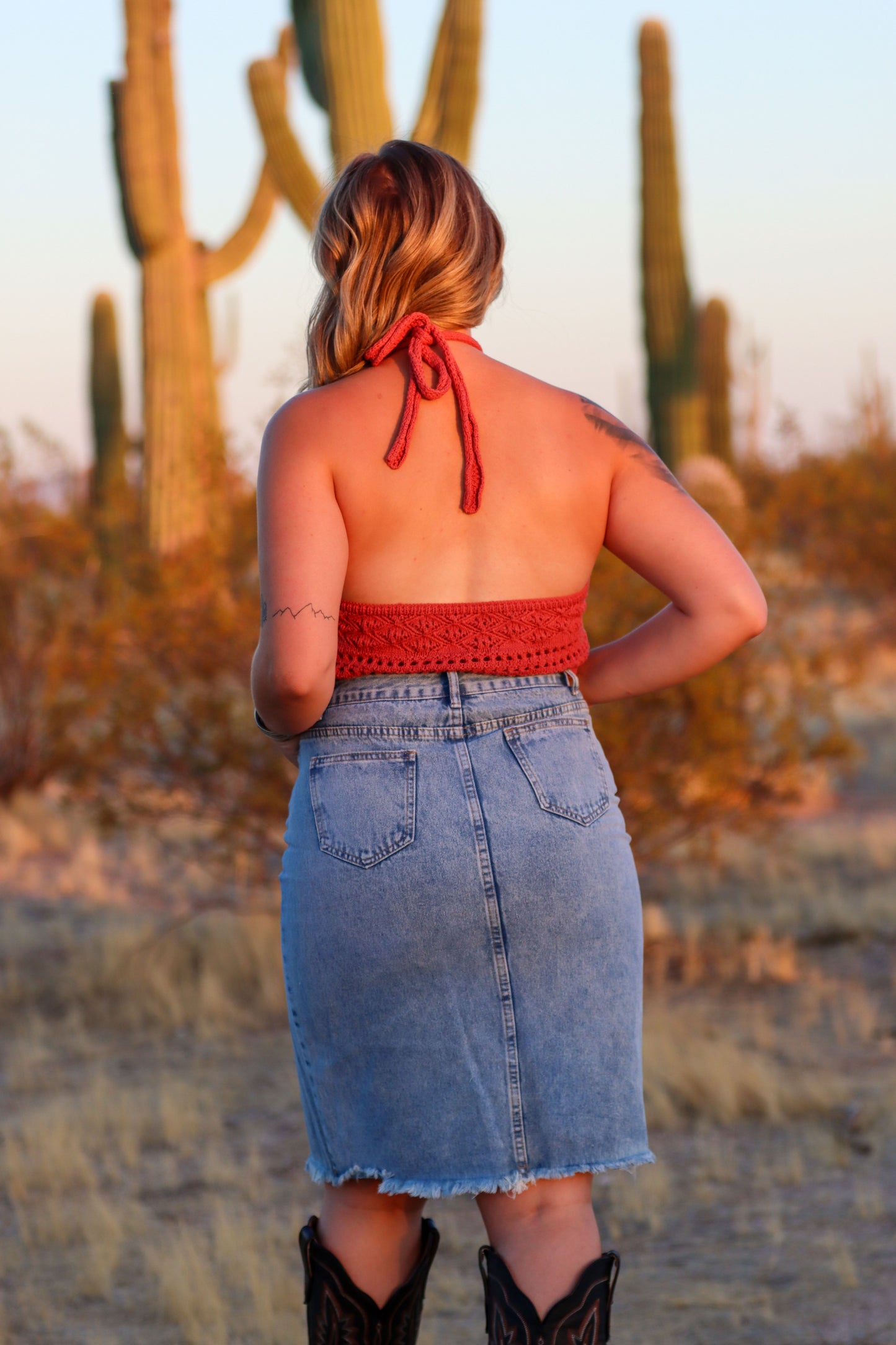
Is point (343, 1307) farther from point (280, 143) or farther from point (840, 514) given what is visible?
point (840, 514)

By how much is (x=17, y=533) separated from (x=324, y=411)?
8.21 metres

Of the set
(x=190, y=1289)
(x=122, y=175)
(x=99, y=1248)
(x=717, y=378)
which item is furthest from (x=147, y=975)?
(x=717, y=378)

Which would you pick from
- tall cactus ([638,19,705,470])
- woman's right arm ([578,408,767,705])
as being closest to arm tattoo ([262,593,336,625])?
woman's right arm ([578,408,767,705])

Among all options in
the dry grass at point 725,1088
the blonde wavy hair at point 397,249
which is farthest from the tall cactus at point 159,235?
the blonde wavy hair at point 397,249

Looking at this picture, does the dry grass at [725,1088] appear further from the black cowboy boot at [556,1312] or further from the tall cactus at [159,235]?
the tall cactus at [159,235]

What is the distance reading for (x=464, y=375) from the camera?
1.98 meters

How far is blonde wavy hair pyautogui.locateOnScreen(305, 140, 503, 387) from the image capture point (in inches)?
75.4

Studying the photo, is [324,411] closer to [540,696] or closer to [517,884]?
[540,696]

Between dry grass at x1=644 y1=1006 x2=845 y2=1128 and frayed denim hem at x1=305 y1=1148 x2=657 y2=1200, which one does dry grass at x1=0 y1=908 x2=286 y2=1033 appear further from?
frayed denim hem at x1=305 y1=1148 x2=657 y2=1200

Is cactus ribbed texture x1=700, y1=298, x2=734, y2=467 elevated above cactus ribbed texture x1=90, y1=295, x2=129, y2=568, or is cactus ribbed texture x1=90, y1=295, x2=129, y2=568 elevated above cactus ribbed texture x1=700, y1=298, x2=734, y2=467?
cactus ribbed texture x1=700, y1=298, x2=734, y2=467

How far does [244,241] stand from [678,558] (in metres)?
A: 10.5

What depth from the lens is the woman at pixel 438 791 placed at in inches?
73.1

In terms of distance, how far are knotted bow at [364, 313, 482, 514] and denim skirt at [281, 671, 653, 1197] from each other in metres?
0.27

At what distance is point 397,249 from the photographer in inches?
75.4
